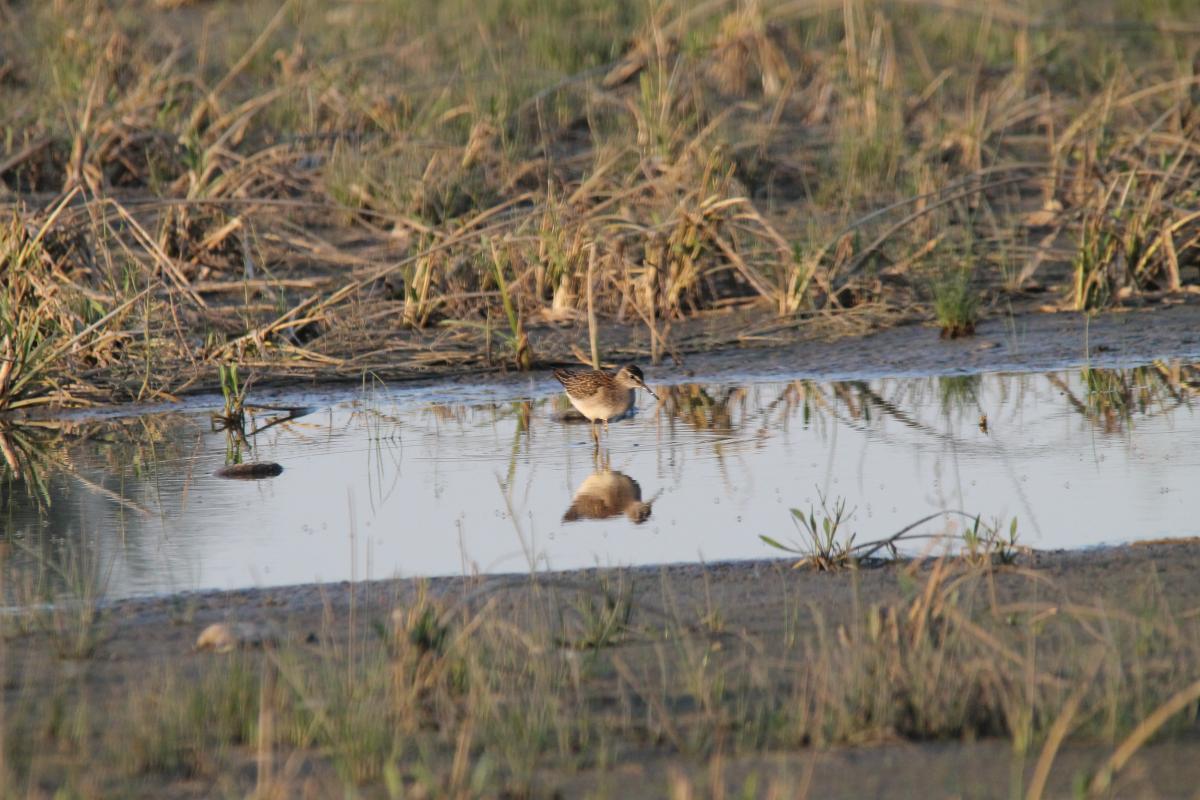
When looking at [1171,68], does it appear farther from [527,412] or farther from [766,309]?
[527,412]

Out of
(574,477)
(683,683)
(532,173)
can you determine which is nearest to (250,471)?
(574,477)

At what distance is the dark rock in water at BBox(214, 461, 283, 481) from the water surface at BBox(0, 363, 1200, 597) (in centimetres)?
8

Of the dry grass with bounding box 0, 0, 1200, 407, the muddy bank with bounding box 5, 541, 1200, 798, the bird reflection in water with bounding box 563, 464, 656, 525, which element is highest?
the dry grass with bounding box 0, 0, 1200, 407

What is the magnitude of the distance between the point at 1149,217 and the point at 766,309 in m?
2.37

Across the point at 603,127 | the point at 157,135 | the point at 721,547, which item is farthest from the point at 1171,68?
the point at 721,547

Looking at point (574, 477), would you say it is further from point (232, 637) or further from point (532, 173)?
point (532, 173)

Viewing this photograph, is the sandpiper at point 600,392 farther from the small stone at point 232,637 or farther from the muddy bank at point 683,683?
the small stone at point 232,637

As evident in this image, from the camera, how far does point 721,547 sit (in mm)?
6133

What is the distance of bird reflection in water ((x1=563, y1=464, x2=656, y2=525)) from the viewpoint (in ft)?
22.0

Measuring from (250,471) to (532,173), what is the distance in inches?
230

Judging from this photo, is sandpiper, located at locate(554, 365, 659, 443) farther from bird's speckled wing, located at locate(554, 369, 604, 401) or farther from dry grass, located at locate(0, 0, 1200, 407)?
dry grass, located at locate(0, 0, 1200, 407)

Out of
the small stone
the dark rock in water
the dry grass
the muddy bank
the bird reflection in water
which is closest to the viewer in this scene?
the muddy bank

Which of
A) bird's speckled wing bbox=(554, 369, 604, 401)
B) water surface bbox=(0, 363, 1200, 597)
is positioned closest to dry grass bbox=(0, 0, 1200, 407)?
water surface bbox=(0, 363, 1200, 597)

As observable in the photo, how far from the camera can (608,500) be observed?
6.94 m
